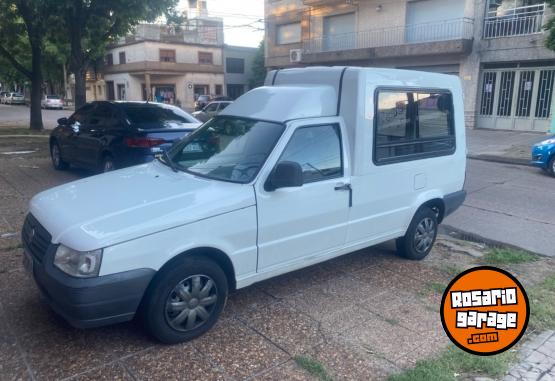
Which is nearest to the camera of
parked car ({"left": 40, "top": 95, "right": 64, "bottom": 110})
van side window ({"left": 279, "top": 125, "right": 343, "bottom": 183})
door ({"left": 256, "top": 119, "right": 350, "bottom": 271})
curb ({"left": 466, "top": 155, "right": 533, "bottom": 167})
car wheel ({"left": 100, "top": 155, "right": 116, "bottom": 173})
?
door ({"left": 256, "top": 119, "right": 350, "bottom": 271})

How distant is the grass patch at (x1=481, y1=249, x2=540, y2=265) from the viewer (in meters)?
5.46

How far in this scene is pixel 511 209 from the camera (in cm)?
786

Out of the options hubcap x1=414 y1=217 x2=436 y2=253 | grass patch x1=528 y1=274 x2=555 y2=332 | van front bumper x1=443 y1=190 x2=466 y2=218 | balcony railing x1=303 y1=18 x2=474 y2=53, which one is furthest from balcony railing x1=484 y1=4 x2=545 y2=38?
grass patch x1=528 y1=274 x2=555 y2=332

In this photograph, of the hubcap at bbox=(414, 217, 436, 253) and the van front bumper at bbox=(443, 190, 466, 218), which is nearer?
the hubcap at bbox=(414, 217, 436, 253)

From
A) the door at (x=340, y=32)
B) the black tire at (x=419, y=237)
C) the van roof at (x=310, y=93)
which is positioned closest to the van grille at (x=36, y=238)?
the van roof at (x=310, y=93)

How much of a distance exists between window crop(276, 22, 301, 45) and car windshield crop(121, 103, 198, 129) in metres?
22.2

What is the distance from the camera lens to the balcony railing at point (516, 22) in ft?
60.5

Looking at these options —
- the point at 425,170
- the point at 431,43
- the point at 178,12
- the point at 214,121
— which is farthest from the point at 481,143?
the point at 214,121

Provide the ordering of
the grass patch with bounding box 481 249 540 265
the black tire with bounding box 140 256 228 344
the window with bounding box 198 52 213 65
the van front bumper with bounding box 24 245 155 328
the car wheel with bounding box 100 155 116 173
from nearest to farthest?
the van front bumper with bounding box 24 245 155 328 < the black tire with bounding box 140 256 228 344 < the grass patch with bounding box 481 249 540 265 < the car wheel with bounding box 100 155 116 173 < the window with bounding box 198 52 213 65

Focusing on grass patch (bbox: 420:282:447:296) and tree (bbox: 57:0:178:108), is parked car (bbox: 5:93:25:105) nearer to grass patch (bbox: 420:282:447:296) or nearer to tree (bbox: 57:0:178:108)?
tree (bbox: 57:0:178:108)

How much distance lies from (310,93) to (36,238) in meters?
2.60

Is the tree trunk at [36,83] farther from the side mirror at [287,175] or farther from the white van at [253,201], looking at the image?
the side mirror at [287,175]

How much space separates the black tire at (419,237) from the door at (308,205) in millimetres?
1133

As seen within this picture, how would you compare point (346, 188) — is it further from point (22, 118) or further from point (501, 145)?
point (22, 118)
